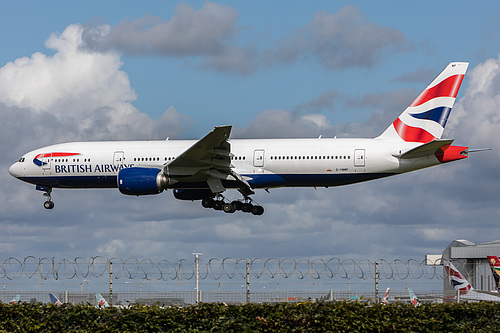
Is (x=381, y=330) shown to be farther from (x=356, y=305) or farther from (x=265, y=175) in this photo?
(x=265, y=175)

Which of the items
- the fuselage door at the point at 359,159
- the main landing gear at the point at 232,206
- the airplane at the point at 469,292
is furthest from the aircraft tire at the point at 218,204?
the airplane at the point at 469,292

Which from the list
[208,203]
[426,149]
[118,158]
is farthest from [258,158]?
[426,149]

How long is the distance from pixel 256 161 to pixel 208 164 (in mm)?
2698

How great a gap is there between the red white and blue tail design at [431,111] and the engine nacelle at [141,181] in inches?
506

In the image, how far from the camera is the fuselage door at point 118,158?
130 feet

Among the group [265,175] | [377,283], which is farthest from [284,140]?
[377,283]

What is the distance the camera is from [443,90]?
130 feet

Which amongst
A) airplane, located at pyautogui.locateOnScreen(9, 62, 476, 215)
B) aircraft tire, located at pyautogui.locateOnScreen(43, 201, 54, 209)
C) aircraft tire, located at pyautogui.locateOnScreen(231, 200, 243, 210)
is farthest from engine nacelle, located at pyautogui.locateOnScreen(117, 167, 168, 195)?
aircraft tire, located at pyautogui.locateOnScreen(43, 201, 54, 209)

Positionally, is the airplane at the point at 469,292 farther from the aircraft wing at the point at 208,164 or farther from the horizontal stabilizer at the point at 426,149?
the aircraft wing at the point at 208,164

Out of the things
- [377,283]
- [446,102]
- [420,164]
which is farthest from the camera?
[446,102]

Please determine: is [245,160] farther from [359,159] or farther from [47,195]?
[47,195]

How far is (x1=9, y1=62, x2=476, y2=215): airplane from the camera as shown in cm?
3628

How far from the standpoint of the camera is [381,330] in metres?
14.9

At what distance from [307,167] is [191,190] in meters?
8.13
